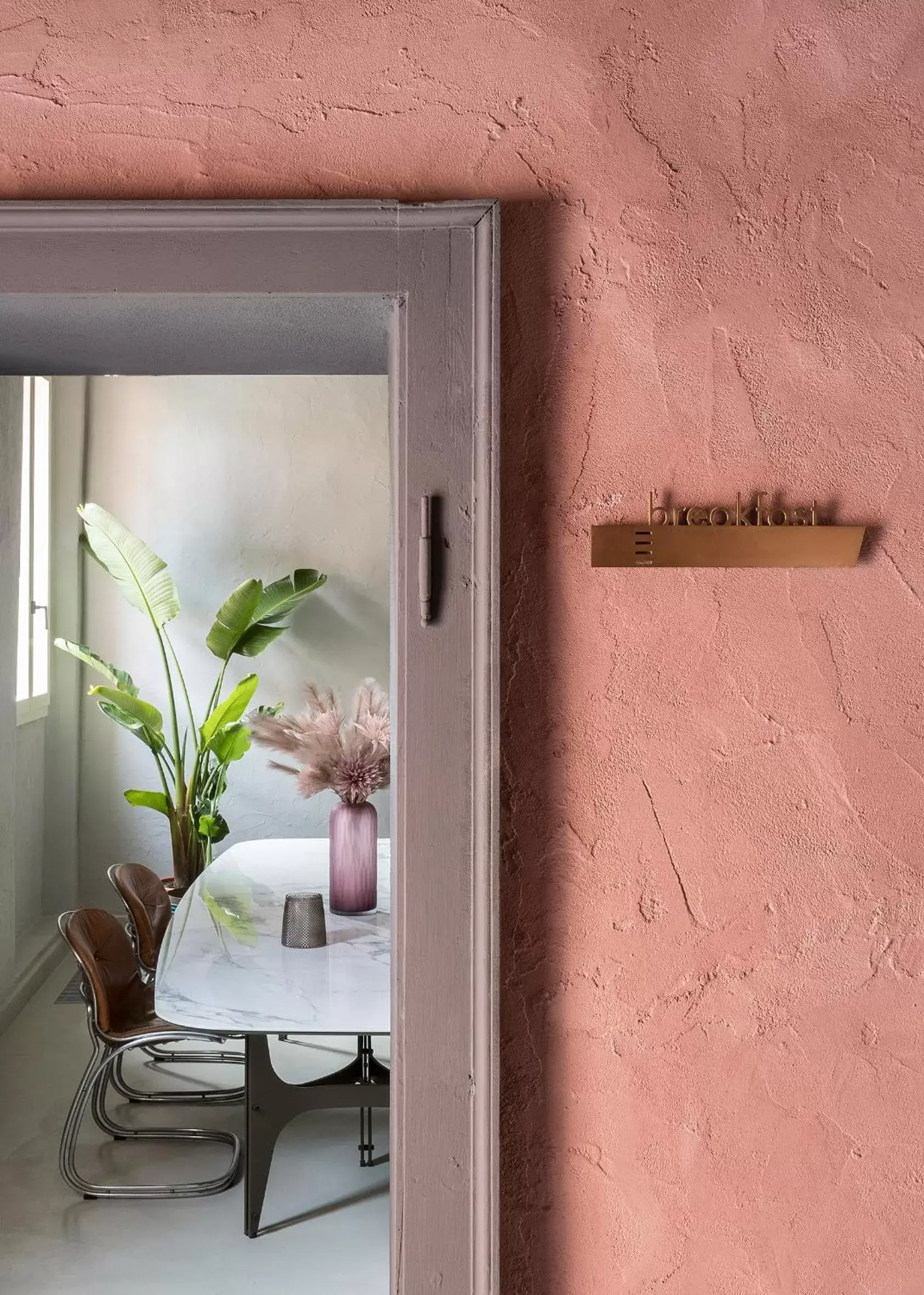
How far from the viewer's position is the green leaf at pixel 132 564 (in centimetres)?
465

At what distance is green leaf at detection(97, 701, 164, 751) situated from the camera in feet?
15.4

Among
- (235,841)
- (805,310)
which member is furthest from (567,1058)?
(235,841)

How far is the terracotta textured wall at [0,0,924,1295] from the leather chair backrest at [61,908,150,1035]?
6.23 feet

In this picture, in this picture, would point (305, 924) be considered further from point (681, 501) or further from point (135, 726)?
point (135, 726)

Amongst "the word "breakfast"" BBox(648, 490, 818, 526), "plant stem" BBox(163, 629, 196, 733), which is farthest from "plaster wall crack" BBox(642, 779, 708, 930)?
"plant stem" BBox(163, 629, 196, 733)

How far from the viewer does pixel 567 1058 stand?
4.19ft

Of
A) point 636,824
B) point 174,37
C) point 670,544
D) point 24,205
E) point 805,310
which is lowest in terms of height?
point 636,824

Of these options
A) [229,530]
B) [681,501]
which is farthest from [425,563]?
[229,530]

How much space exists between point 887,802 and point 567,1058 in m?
0.49

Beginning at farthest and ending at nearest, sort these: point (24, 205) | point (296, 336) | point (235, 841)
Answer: point (235, 841)
point (296, 336)
point (24, 205)

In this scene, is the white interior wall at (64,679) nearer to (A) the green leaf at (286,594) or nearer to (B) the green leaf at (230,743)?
(B) the green leaf at (230,743)

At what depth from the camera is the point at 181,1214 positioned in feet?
9.53

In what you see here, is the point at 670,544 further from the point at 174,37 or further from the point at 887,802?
the point at 174,37

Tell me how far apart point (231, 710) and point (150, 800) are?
0.56m
